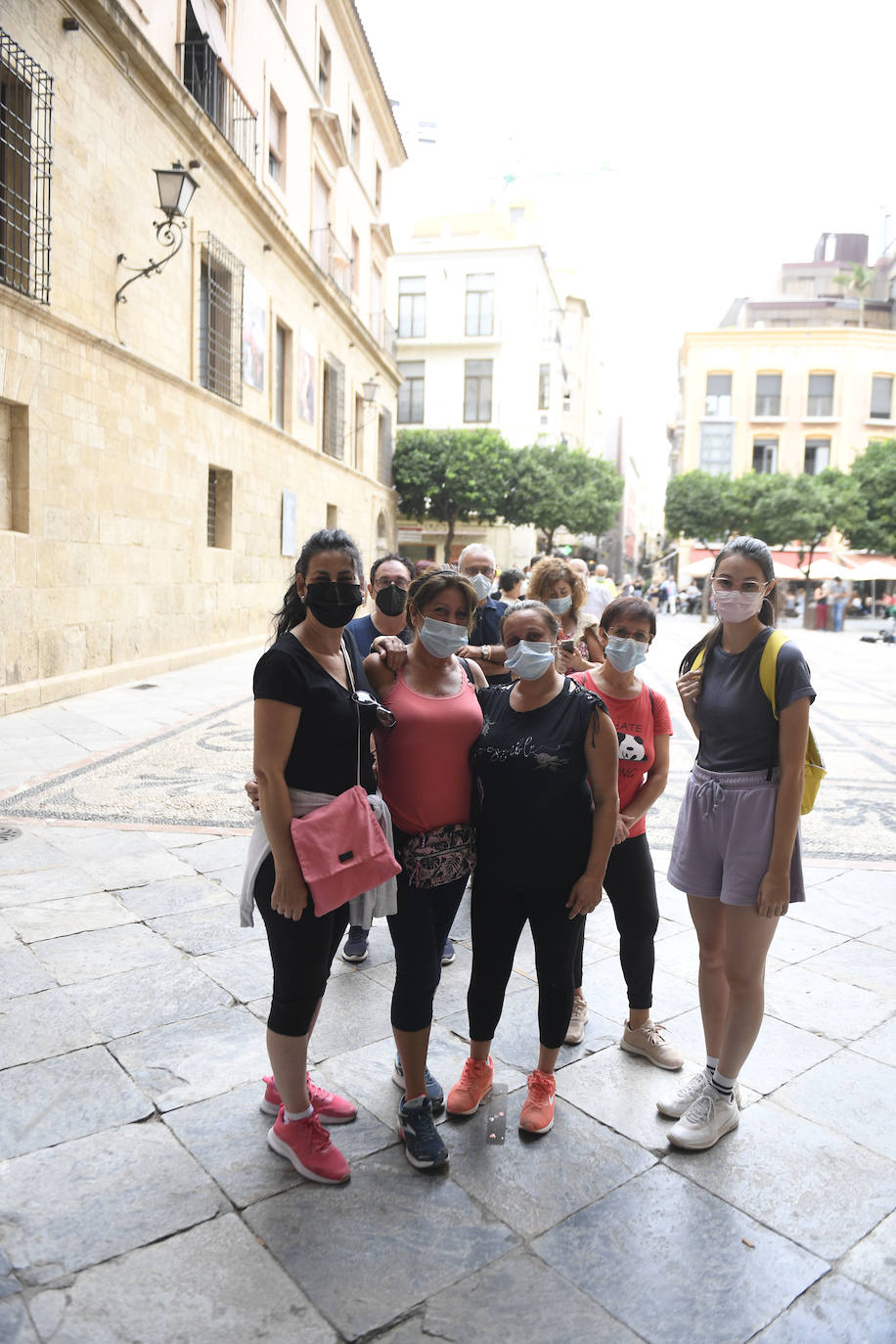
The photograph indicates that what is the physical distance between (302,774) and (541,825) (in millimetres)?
704

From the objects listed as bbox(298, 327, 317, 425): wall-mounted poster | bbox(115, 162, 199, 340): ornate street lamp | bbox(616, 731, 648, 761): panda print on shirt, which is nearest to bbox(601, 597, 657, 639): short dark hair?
bbox(616, 731, 648, 761): panda print on shirt

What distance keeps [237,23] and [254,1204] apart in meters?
18.2

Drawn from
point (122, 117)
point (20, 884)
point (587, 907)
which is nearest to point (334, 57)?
point (122, 117)

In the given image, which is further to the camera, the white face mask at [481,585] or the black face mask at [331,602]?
the white face mask at [481,585]

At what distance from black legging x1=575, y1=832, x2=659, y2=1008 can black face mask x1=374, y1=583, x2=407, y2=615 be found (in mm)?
1522

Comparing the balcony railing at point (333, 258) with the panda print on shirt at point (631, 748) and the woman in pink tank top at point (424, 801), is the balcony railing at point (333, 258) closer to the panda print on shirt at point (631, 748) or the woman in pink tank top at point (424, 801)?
the panda print on shirt at point (631, 748)

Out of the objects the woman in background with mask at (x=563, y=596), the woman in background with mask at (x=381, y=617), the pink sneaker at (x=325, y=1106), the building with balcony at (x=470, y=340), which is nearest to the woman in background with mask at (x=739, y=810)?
the pink sneaker at (x=325, y=1106)

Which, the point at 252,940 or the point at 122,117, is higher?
the point at 122,117

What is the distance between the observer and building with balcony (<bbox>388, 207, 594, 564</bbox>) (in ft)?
133

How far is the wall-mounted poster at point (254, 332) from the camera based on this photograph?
15.9 m

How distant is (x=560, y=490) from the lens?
116 ft

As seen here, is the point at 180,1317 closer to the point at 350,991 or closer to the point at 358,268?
the point at 350,991

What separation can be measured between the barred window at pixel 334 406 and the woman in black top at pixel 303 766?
20.7m

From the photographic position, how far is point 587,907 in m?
2.64
